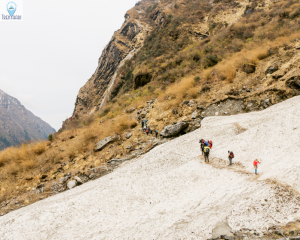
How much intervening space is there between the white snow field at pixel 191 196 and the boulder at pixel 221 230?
4.6 inches

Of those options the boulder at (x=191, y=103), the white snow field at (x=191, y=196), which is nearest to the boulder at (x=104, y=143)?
the white snow field at (x=191, y=196)

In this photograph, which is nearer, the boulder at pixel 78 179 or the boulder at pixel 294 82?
the boulder at pixel 78 179

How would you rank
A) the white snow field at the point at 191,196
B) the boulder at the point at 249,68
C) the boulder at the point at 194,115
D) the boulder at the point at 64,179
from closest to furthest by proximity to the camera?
1. the white snow field at the point at 191,196
2. the boulder at the point at 64,179
3. the boulder at the point at 194,115
4. the boulder at the point at 249,68

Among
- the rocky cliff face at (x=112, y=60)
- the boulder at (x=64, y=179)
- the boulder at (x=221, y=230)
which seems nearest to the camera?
the boulder at (x=221, y=230)

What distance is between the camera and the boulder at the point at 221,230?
311 cm

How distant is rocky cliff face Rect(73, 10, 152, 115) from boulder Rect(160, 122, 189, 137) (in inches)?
967

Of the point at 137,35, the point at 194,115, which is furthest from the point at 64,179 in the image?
the point at 137,35

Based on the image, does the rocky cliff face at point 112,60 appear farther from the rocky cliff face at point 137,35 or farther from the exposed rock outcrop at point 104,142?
the exposed rock outcrop at point 104,142

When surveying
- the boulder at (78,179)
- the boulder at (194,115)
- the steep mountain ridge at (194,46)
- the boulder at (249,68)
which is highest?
the steep mountain ridge at (194,46)

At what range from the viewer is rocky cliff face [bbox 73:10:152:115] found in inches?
1306

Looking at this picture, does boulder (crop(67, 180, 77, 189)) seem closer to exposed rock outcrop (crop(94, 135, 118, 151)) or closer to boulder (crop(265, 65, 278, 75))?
exposed rock outcrop (crop(94, 135, 118, 151))

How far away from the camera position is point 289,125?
21.3 ft

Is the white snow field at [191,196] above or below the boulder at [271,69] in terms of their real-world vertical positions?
below

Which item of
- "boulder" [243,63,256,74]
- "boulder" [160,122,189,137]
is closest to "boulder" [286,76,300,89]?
"boulder" [243,63,256,74]
